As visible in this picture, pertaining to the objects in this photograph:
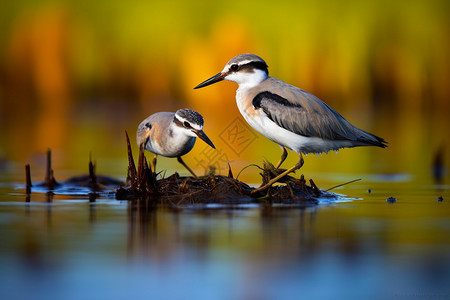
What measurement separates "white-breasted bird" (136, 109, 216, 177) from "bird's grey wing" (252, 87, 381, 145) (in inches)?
46.1

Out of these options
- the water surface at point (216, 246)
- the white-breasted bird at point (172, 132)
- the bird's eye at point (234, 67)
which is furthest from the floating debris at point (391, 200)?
the bird's eye at point (234, 67)

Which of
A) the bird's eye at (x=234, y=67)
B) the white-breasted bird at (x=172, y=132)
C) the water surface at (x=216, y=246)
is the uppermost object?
the bird's eye at (x=234, y=67)

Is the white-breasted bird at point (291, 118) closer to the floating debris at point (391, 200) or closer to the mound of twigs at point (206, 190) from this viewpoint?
the mound of twigs at point (206, 190)

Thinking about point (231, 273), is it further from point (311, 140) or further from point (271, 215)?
point (311, 140)

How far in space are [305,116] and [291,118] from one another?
252mm

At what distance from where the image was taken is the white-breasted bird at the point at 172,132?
38.3 ft

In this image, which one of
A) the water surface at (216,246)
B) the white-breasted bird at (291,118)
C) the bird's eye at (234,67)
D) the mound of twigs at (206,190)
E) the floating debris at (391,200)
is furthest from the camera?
the bird's eye at (234,67)

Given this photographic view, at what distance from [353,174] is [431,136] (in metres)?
11.4

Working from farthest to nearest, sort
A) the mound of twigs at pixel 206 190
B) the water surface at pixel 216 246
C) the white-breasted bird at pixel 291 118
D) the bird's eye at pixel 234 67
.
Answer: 1. the bird's eye at pixel 234 67
2. the white-breasted bird at pixel 291 118
3. the mound of twigs at pixel 206 190
4. the water surface at pixel 216 246

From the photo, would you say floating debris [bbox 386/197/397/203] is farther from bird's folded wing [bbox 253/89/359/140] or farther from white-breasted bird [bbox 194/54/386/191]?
bird's folded wing [bbox 253/89/359/140]

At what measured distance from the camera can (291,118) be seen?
10.8m

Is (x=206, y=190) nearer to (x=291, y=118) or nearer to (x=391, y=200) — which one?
(x=291, y=118)

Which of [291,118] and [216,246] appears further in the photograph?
[291,118]

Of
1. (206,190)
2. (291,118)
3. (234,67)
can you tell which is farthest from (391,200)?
(234,67)
